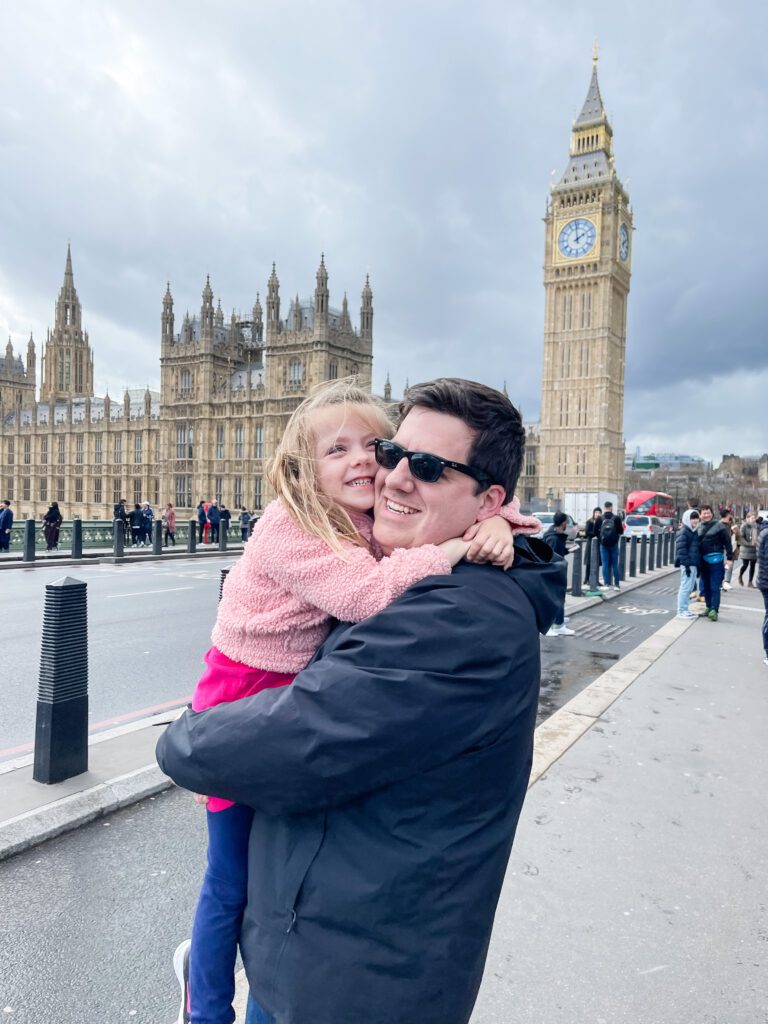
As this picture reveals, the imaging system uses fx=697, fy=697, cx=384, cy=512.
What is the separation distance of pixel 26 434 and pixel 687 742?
80587 mm

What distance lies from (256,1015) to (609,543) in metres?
13.7

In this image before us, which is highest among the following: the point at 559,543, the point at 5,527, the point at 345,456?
the point at 345,456

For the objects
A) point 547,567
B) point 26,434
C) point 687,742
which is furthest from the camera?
point 26,434

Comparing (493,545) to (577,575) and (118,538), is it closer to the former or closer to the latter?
(577,575)

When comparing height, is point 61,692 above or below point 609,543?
below

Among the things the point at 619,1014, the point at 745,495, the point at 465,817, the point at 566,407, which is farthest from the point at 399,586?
the point at 745,495

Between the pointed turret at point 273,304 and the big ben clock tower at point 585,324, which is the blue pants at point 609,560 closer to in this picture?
the pointed turret at point 273,304

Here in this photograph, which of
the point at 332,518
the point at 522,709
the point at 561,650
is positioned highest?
the point at 332,518

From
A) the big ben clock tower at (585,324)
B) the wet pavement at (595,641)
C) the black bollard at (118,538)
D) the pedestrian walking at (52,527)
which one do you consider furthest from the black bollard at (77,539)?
the big ben clock tower at (585,324)

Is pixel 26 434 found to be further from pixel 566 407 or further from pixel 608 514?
pixel 608 514

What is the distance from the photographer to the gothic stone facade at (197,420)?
184ft

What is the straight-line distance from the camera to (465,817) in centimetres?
132

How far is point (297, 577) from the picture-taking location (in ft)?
4.77

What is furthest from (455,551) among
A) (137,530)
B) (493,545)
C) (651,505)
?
(651,505)
